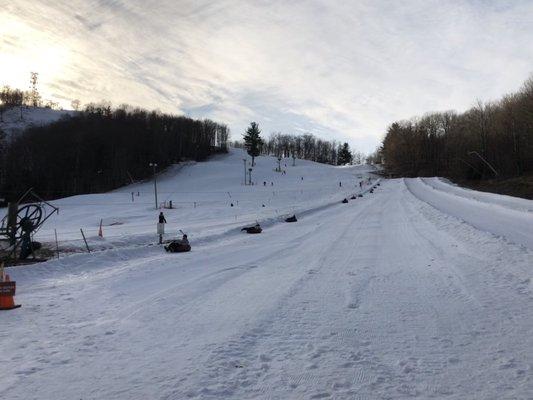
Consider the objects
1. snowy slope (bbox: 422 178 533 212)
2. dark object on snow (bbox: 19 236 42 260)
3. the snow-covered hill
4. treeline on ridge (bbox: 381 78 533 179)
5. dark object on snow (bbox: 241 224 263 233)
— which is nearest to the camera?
dark object on snow (bbox: 19 236 42 260)

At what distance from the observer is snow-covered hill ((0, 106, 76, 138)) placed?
16375 centimetres

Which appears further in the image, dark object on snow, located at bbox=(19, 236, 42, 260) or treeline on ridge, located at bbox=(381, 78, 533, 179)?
treeline on ridge, located at bbox=(381, 78, 533, 179)

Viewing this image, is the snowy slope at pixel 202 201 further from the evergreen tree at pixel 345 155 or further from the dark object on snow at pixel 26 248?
the evergreen tree at pixel 345 155

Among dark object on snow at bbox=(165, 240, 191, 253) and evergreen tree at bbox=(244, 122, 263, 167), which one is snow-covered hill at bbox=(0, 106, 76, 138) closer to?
evergreen tree at bbox=(244, 122, 263, 167)

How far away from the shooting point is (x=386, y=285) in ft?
30.6

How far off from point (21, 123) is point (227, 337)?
190401 mm

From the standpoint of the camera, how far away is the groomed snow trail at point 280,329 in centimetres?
482

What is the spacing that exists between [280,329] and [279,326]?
0.14 metres

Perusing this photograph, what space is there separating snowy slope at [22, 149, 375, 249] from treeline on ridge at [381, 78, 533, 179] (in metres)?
18.5

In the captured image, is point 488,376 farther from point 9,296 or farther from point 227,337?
point 9,296

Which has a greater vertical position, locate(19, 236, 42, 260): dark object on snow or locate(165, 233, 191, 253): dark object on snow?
locate(19, 236, 42, 260): dark object on snow

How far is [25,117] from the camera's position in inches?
6983

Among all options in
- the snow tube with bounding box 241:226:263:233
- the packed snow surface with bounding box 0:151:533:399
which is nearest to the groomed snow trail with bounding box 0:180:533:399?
the packed snow surface with bounding box 0:151:533:399

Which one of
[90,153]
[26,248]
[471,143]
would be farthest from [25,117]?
[26,248]
